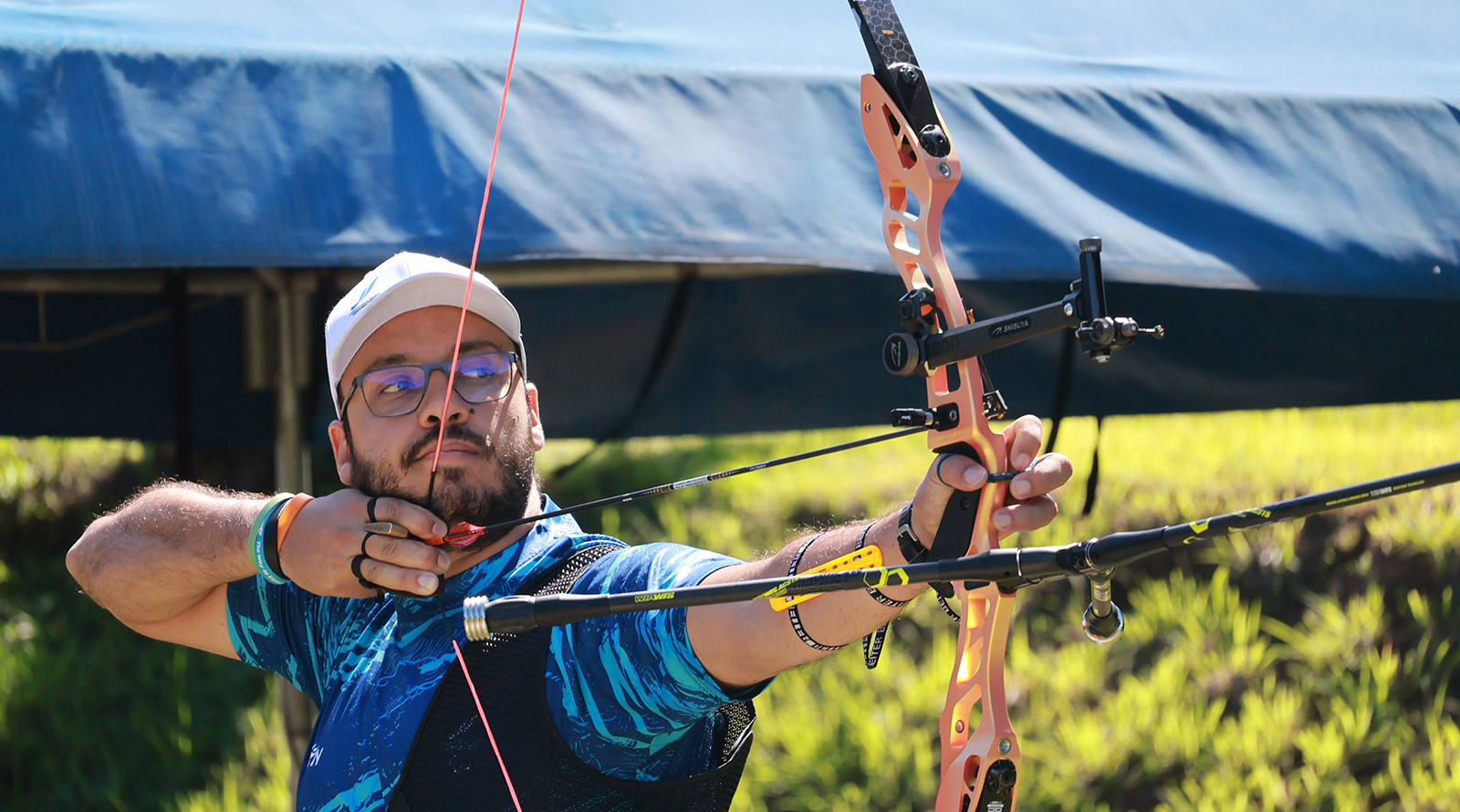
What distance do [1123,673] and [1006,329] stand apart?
291cm

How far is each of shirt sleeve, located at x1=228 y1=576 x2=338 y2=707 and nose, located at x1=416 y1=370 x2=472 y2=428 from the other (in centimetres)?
36

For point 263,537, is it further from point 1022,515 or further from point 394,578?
point 1022,515

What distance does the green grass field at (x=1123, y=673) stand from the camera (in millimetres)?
3518

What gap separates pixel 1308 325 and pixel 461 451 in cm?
196

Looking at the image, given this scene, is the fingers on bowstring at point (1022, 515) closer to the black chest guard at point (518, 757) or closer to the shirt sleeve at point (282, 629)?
the black chest guard at point (518, 757)

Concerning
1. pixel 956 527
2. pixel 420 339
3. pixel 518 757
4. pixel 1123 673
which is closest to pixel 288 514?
pixel 420 339

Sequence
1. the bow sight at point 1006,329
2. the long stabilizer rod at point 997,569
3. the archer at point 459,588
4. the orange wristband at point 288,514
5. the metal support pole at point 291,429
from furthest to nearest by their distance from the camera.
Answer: the metal support pole at point 291,429 → the orange wristband at point 288,514 → the archer at point 459,588 → the bow sight at point 1006,329 → the long stabilizer rod at point 997,569

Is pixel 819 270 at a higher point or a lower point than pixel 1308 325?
higher

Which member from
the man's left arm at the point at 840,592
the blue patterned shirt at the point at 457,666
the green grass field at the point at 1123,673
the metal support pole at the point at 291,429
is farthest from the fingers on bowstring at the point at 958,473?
the metal support pole at the point at 291,429

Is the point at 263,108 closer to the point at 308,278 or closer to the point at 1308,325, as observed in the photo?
the point at 308,278

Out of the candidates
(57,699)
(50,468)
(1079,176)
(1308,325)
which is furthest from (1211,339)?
(50,468)

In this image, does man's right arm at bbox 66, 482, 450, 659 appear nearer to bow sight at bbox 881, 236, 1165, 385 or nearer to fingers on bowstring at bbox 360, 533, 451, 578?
fingers on bowstring at bbox 360, 533, 451, 578

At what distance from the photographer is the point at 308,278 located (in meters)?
2.82

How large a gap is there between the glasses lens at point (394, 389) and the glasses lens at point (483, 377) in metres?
0.06
